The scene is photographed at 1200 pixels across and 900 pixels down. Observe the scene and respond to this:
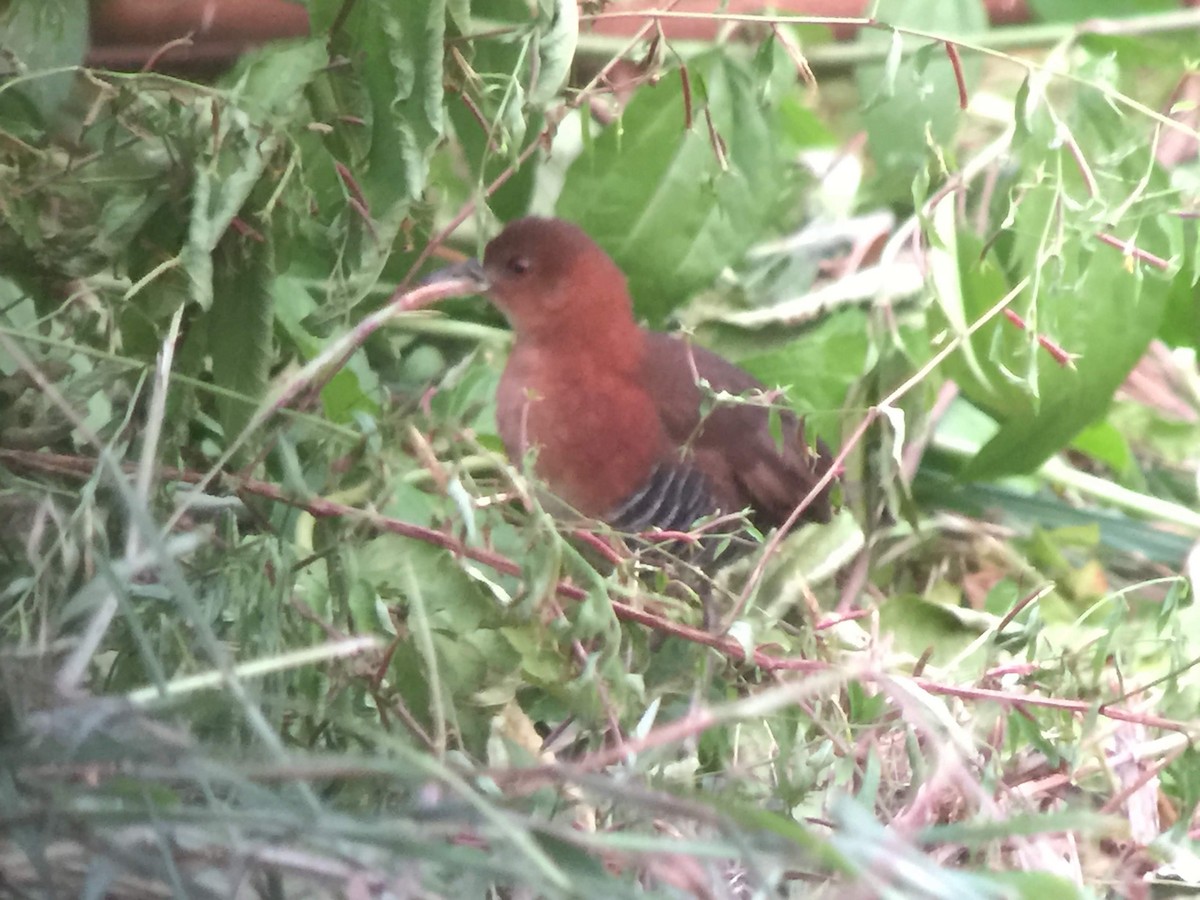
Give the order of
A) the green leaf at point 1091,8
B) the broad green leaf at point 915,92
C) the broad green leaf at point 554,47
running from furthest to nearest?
the green leaf at point 1091,8 → the broad green leaf at point 915,92 → the broad green leaf at point 554,47

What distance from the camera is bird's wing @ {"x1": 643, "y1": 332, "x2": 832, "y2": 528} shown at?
839 millimetres

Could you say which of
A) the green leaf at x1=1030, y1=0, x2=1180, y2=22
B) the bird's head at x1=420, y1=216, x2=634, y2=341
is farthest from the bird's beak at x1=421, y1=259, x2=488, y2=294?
the green leaf at x1=1030, y1=0, x2=1180, y2=22

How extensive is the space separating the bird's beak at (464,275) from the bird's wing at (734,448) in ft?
0.46

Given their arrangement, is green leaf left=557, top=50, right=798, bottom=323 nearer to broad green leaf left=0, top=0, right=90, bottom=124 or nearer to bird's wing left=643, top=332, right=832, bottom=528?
bird's wing left=643, top=332, right=832, bottom=528

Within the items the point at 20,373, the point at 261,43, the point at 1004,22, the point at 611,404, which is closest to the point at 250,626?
the point at 20,373

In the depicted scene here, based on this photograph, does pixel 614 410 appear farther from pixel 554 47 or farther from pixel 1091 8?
pixel 1091 8

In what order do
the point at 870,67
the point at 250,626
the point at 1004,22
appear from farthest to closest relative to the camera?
1. the point at 1004,22
2. the point at 870,67
3. the point at 250,626

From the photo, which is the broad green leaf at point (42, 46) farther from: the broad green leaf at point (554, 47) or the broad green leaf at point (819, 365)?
the broad green leaf at point (819, 365)

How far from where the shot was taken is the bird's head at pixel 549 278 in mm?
873

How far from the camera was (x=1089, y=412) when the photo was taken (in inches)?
37.1

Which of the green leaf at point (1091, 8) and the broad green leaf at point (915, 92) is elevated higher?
the green leaf at point (1091, 8)

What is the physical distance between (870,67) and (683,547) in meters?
0.59

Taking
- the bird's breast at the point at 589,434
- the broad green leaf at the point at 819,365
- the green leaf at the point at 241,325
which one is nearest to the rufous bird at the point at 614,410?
the bird's breast at the point at 589,434

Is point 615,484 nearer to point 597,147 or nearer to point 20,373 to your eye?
point 597,147
